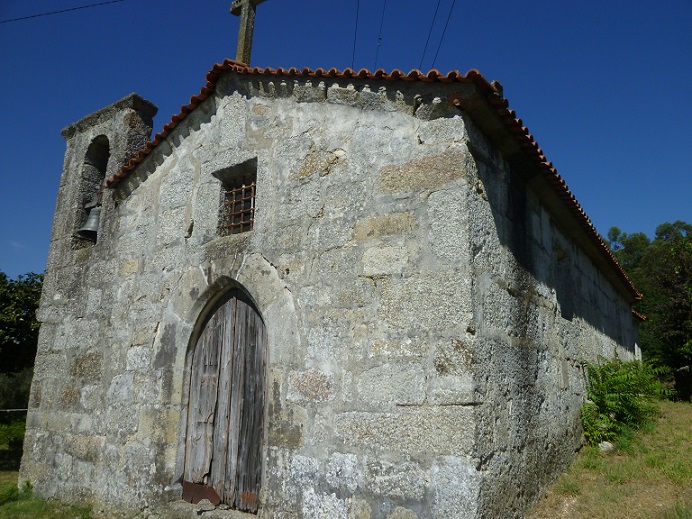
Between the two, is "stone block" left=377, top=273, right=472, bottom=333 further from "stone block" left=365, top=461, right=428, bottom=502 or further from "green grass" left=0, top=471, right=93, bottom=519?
"green grass" left=0, top=471, right=93, bottom=519

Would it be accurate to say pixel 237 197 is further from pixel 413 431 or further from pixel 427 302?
pixel 413 431

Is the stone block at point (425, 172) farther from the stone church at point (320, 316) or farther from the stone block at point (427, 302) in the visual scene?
the stone block at point (427, 302)

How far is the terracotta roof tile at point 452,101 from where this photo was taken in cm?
409

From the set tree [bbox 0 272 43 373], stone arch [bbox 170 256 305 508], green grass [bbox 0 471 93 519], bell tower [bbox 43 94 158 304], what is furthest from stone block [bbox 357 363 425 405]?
tree [bbox 0 272 43 373]

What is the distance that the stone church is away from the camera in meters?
3.79

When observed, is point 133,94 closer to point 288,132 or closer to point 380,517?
point 288,132

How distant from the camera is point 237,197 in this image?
550 cm

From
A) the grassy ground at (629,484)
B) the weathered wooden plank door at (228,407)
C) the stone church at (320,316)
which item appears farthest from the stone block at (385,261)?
the grassy ground at (629,484)

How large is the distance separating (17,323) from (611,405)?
1031cm

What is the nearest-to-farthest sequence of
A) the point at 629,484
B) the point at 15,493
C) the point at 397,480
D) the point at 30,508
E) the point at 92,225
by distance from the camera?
the point at 397,480 < the point at 629,484 < the point at 30,508 < the point at 15,493 < the point at 92,225

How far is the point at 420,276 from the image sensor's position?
3934mm

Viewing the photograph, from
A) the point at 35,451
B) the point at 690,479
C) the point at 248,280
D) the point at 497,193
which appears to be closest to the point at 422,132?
the point at 497,193

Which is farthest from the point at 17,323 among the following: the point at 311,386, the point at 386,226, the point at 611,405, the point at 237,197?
the point at 611,405

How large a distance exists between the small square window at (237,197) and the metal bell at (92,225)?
2225 millimetres
